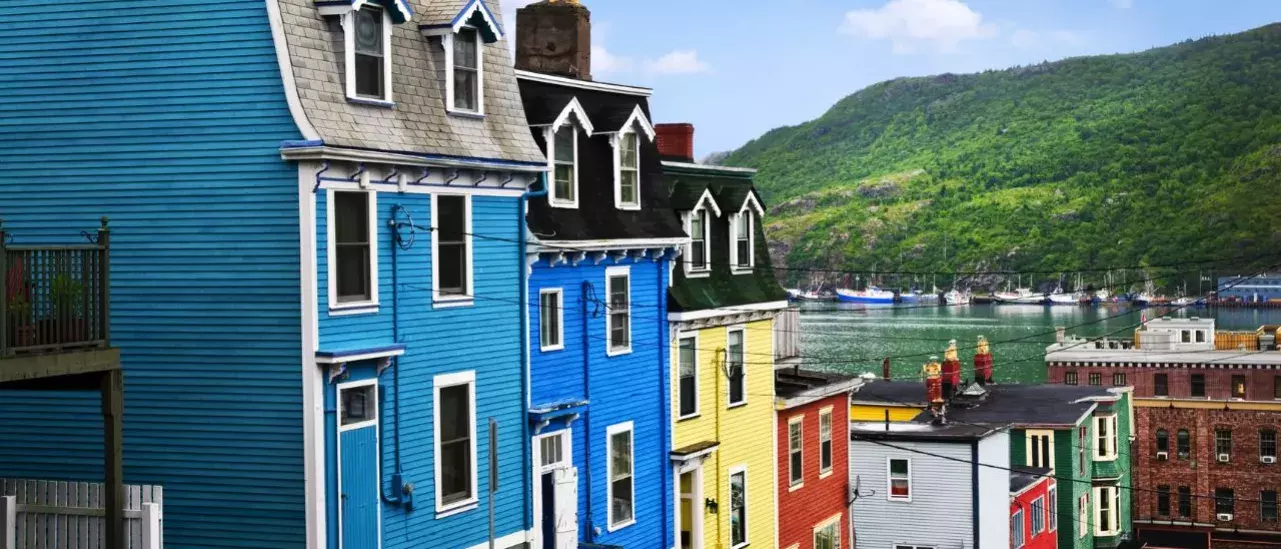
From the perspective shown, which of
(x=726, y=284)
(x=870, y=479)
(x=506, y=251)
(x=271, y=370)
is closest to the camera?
(x=271, y=370)

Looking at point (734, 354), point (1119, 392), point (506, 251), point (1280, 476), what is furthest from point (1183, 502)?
point (506, 251)

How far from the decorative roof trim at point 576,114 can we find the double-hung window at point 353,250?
21.6 feet

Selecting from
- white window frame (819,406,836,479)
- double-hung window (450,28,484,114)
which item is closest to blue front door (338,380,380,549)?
double-hung window (450,28,484,114)

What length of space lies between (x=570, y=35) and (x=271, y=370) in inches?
490

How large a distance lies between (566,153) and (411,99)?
6.08 meters

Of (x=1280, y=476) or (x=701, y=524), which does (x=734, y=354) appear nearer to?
(x=701, y=524)

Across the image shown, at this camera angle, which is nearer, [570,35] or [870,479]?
[570,35]

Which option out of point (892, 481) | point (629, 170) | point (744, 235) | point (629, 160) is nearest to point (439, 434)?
point (629, 170)

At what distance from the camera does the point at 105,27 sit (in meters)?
22.6

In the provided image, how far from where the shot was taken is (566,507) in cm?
2783

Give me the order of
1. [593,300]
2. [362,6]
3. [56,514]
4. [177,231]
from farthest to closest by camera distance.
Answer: [593,300] < [362,6] < [177,231] < [56,514]

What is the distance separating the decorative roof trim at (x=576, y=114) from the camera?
2839 cm

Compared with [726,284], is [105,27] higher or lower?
higher

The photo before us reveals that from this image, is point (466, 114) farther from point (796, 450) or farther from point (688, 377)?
point (796, 450)
